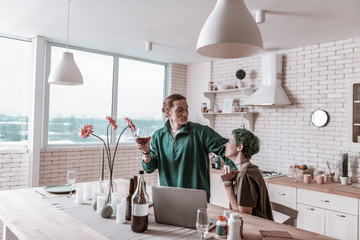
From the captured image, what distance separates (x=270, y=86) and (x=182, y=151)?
8.26 feet

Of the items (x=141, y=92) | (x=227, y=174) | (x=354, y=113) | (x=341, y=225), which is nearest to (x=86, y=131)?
(x=227, y=174)

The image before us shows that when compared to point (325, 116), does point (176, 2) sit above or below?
above

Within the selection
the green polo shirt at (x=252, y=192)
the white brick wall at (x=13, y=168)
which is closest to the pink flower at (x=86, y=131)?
the green polo shirt at (x=252, y=192)

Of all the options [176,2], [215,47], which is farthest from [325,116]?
[215,47]

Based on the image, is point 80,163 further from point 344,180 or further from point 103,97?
point 344,180

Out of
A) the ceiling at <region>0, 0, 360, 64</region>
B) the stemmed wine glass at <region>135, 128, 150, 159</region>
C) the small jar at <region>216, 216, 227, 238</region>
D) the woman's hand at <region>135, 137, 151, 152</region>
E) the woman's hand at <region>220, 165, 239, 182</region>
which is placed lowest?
the small jar at <region>216, 216, 227, 238</region>

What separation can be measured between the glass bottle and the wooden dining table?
84 millimetres

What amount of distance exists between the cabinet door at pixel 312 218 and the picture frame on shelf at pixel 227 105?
2.01 metres

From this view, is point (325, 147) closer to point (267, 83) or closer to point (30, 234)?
point (267, 83)

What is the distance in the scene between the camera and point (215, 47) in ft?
5.37

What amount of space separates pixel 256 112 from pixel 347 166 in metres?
1.54

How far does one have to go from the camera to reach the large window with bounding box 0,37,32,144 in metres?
4.05

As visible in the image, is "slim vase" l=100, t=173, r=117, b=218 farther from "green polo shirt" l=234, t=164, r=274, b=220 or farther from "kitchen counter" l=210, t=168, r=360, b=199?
"kitchen counter" l=210, t=168, r=360, b=199

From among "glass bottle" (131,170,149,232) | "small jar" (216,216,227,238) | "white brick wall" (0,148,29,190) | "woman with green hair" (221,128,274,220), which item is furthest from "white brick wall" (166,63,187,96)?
"small jar" (216,216,227,238)
